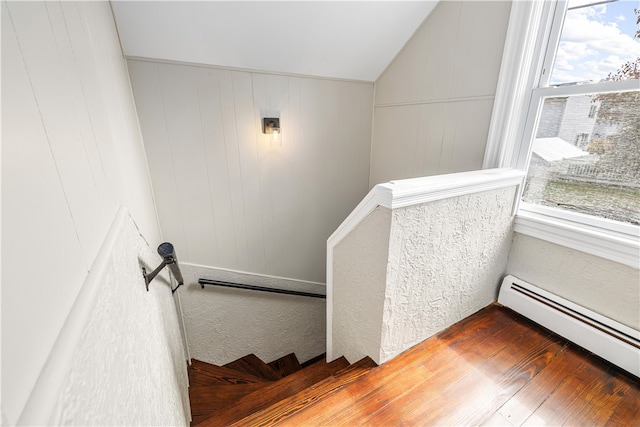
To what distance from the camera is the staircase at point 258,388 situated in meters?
1.19

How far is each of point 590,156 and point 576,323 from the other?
0.82 meters

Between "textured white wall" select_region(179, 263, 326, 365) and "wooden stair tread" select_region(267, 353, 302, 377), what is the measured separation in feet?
0.16

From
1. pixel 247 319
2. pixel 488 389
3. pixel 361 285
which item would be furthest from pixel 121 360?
pixel 247 319

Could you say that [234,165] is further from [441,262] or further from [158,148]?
[441,262]

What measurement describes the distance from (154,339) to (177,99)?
1456 millimetres

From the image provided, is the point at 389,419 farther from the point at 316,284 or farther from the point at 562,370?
the point at 316,284

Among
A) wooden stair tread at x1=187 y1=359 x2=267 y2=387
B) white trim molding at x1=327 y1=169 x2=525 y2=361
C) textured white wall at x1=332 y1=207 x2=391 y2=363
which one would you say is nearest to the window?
white trim molding at x1=327 y1=169 x2=525 y2=361

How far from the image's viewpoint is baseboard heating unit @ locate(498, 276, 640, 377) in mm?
1238

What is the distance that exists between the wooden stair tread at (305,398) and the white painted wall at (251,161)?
49.4 inches

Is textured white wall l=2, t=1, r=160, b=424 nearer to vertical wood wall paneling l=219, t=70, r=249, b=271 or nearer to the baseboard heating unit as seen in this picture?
vertical wood wall paneling l=219, t=70, r=249, b=271

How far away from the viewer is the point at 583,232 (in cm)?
133

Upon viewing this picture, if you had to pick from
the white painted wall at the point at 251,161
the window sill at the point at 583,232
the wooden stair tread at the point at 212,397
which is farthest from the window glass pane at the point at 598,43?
the wooden stair tread at the point at 212,397

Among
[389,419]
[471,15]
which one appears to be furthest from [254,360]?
[471,15]

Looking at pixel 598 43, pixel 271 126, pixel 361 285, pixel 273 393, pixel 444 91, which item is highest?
pixel 598 43
